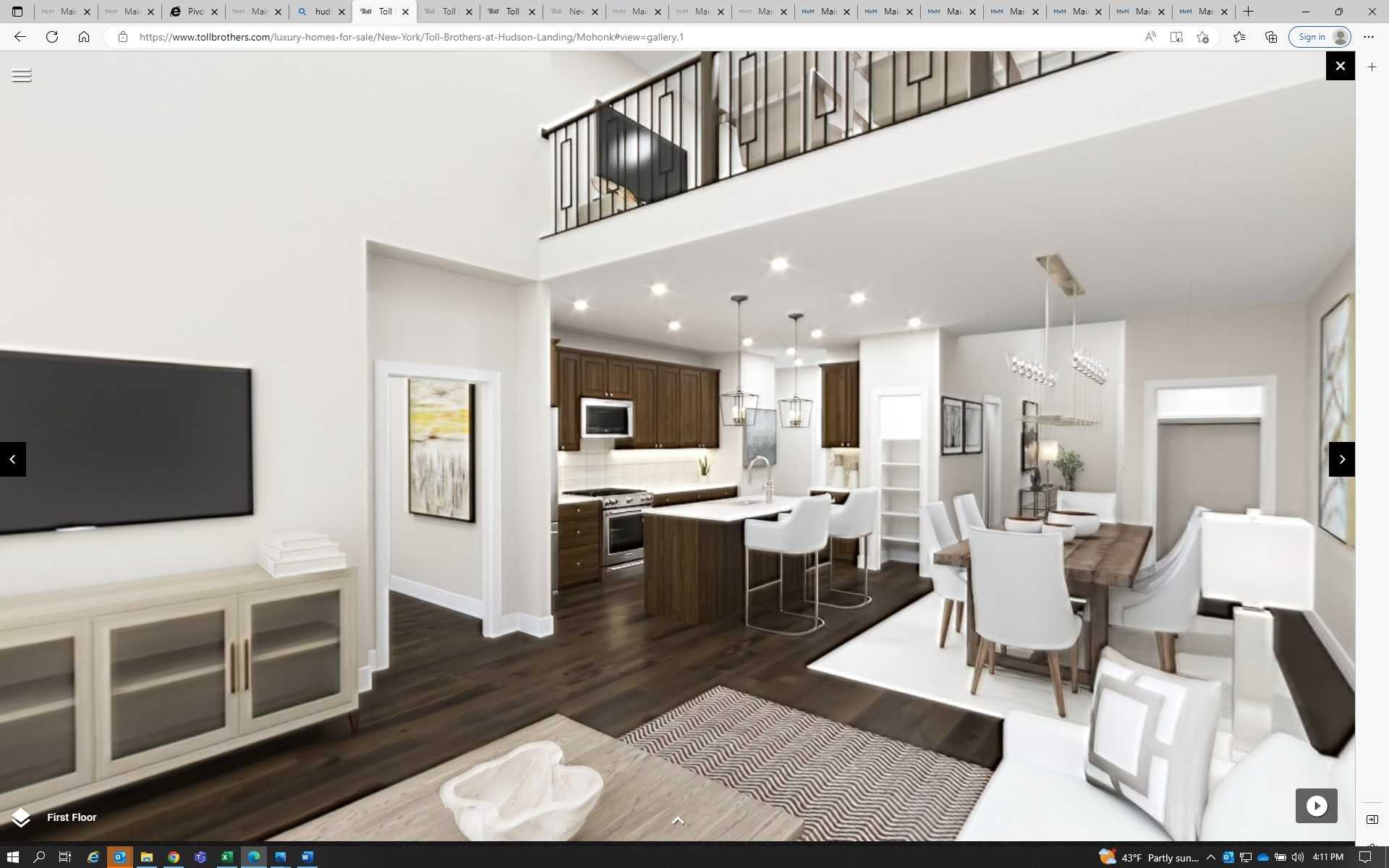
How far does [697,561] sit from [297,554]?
2503 millimetres

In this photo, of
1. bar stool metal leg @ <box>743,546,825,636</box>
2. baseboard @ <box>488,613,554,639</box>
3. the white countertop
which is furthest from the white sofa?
baseboard @ <box>488,613,554,639</box>

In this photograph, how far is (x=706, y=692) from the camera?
3.15m

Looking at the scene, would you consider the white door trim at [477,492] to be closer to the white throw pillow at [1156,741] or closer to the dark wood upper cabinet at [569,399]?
the dark wood upper cabinet at [569,399]

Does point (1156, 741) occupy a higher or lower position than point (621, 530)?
higher

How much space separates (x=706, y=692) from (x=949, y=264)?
2.78 m

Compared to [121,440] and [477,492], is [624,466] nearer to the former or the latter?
[477,492]

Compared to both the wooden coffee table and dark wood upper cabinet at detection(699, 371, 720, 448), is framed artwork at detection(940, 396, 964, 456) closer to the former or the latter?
dark wood upper cabinet at detection(699, 371, 720, 448)

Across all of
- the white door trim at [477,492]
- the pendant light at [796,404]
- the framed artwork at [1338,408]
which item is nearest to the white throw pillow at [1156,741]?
the framed artwork at [1338,408]

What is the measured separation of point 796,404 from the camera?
573cm

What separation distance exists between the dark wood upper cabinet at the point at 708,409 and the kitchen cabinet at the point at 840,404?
1.30m

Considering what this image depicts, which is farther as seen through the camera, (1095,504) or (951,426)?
(951,426)

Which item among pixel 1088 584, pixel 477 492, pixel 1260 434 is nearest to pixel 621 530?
pixel 477 492
